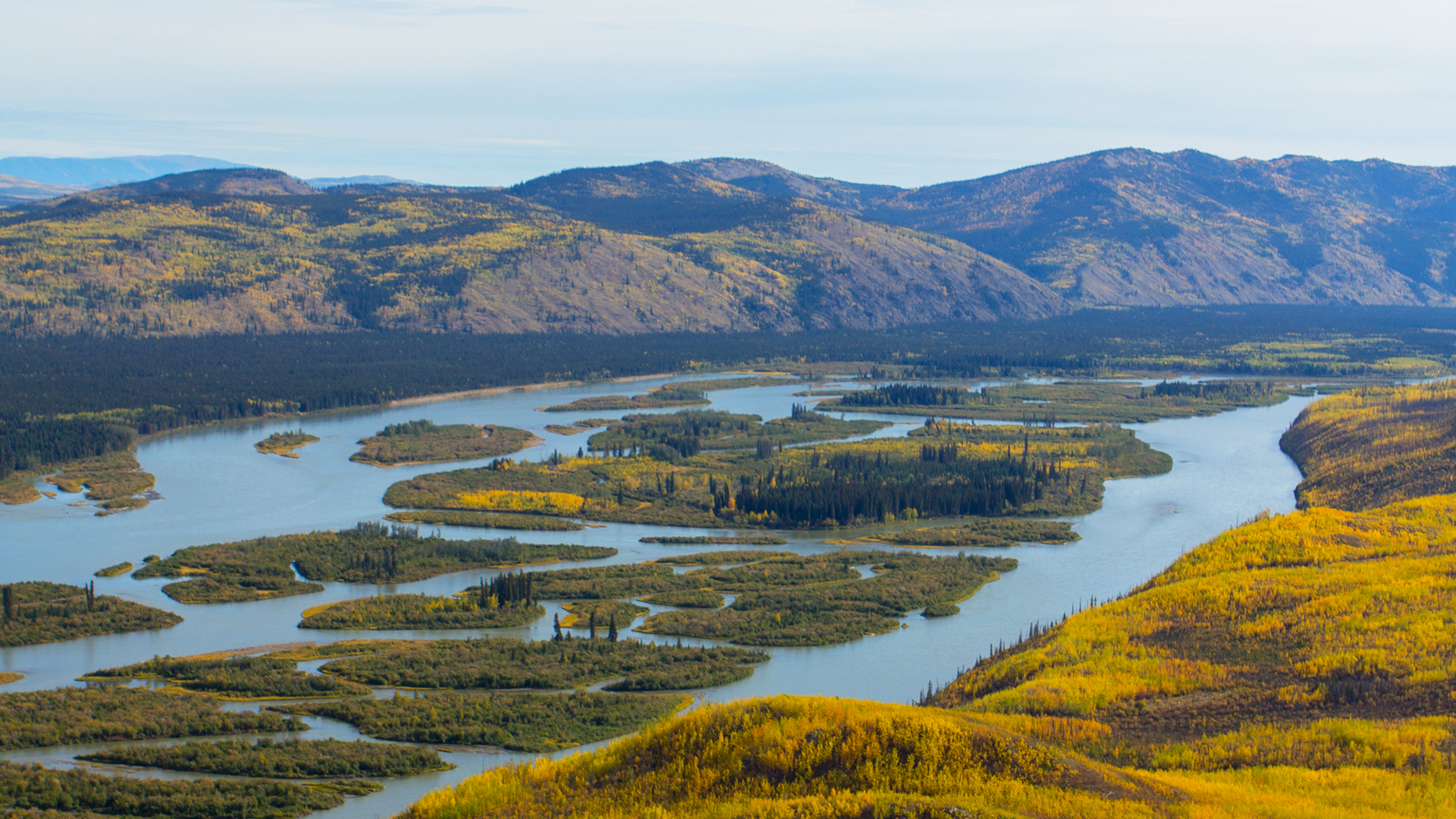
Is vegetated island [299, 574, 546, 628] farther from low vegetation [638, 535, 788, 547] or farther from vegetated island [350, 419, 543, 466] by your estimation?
vegetated island [350, 419, 543, 466]

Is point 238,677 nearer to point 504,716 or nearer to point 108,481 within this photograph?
point 504,716

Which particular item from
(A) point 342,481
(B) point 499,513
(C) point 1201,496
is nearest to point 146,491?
(A) point 342,481

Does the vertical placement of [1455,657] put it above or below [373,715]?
above

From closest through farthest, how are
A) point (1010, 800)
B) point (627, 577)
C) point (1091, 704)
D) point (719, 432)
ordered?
point (1010, 800) < point (1091, 704) < point (627, 577) < point (719, 432)

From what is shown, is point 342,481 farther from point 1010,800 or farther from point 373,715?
point 1010,800

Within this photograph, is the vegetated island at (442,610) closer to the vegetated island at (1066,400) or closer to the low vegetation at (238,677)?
the low vegetation at (238,677)

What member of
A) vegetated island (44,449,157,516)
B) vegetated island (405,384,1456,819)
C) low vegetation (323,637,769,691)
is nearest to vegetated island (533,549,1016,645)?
low vegetation (323,637,769,691)
